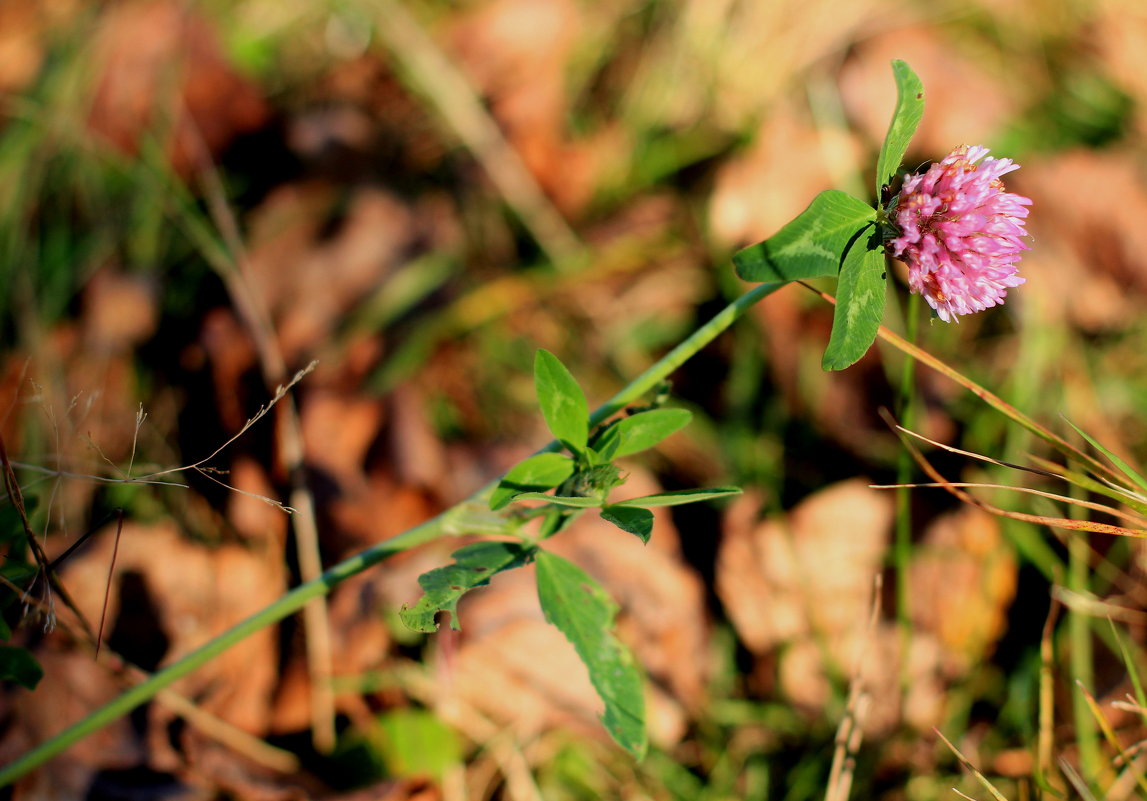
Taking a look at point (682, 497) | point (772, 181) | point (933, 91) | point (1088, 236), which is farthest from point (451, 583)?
point (933, 91)

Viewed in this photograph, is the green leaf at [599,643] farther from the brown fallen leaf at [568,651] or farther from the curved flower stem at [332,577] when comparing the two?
the brown fallen leaf at [568,651]

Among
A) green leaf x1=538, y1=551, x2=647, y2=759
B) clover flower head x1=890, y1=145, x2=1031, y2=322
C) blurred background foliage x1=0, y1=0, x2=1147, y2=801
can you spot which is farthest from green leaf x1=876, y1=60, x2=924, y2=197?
blurred background foliage x1=0, y1=0, x2=1147, y2=801

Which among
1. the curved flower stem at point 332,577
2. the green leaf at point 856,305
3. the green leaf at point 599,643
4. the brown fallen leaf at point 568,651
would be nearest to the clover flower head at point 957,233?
the green leaf at point 856,305

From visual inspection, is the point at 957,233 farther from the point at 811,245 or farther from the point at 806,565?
the point at 806,565

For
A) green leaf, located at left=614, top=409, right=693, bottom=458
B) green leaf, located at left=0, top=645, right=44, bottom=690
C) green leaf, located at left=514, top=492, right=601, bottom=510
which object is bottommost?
green leaf, located at left=614, top=409, right=693, bottom=458

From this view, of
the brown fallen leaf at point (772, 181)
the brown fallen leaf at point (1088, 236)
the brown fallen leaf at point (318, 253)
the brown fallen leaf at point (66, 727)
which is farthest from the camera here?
the brown fallen leaf at point (772, 181)

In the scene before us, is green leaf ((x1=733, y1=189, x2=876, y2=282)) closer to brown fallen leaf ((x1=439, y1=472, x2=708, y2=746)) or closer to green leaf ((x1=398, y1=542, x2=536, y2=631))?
green leaf ((x1=398, y1=542, x2=536, y2=631))
